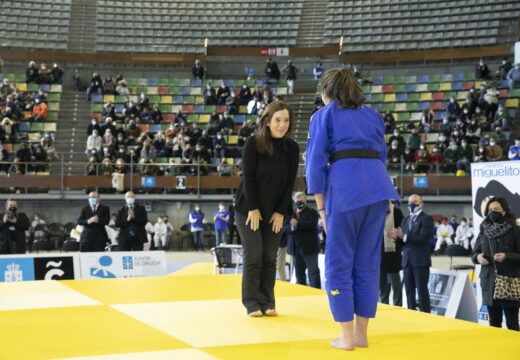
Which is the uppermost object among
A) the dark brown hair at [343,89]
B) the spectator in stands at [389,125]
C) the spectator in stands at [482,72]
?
the spectator in stands at [482,72]

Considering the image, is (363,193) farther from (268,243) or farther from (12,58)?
(12,58)

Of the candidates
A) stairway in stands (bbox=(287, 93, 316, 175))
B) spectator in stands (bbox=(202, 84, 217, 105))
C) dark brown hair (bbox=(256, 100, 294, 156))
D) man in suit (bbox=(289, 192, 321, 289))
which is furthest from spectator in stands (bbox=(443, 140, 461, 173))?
dark brown hair (bbox=(256, 100, 294, 156))

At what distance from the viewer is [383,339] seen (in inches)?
197

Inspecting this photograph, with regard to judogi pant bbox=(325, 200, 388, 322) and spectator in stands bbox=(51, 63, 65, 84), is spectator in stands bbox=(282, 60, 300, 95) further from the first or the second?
judogi pant bbox=(325, 200, 388, 322)

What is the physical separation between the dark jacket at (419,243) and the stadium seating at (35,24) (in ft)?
89.6

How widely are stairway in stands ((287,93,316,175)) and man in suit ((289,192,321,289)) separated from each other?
16965 mm

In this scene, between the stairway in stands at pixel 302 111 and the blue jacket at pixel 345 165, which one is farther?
the stairway in stands at pixel 302 111

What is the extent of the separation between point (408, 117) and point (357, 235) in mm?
25469

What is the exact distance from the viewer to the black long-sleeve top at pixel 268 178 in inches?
233

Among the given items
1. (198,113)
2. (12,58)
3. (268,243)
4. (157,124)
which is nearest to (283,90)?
(198,113)

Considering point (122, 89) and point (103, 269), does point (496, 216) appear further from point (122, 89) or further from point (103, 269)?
point (122, 89)

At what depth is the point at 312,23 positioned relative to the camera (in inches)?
1422

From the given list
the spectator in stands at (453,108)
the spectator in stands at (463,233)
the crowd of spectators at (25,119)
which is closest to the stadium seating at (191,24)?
the crowd of spectators at (25,119)

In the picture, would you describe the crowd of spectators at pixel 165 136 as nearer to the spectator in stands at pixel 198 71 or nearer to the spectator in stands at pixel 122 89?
the spectator in stands at pixel 122 89
